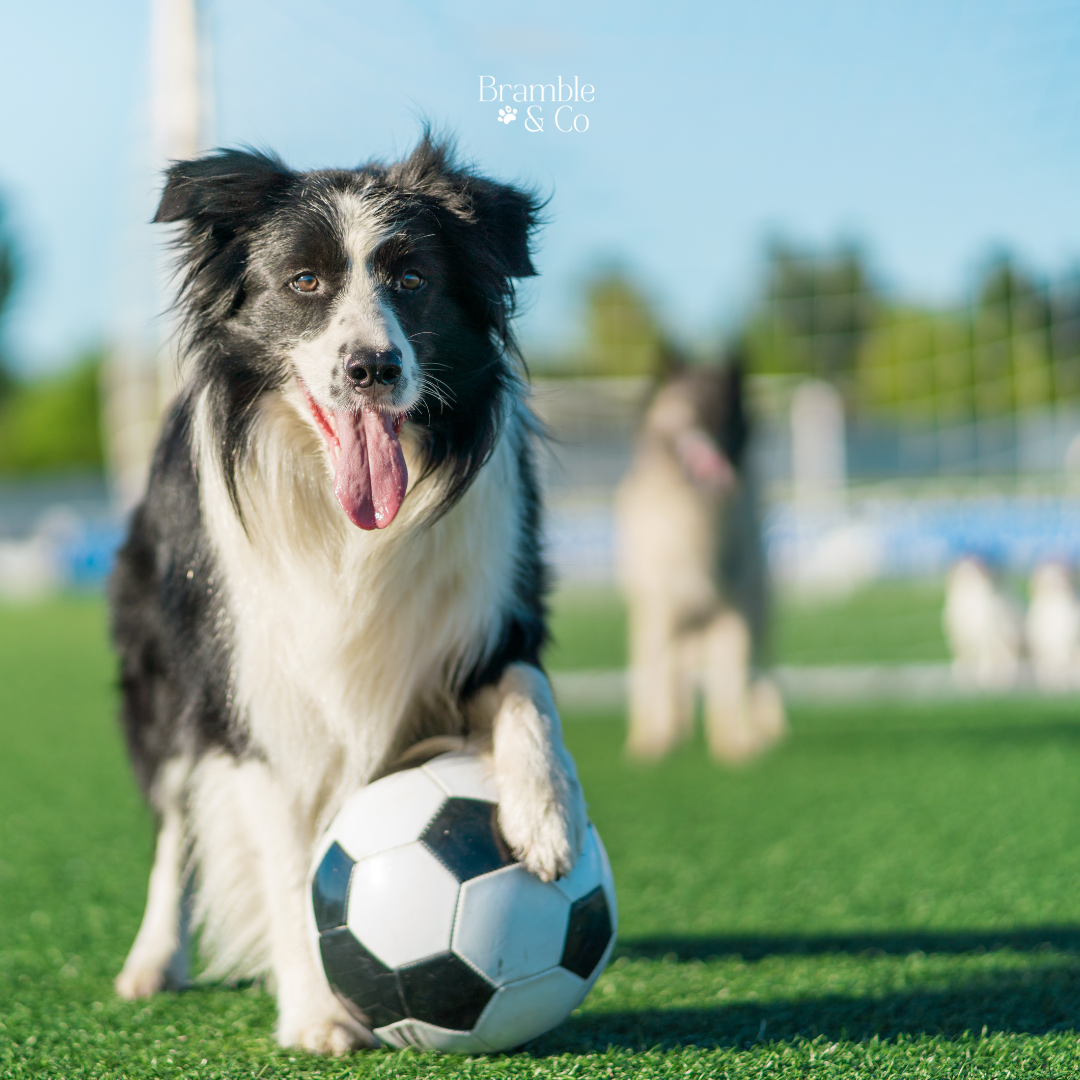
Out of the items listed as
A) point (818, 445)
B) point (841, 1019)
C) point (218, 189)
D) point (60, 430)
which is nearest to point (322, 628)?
point (218, 189)

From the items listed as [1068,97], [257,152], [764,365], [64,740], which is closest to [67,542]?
[764,365]

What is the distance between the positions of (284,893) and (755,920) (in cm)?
153

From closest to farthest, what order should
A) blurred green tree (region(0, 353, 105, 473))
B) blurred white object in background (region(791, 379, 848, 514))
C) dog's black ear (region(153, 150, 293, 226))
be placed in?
dog's black ear (region(153, 150, 293, 226)) < blurred white object in background (region(791, 379, 848, 514)) < blurred green tree (region(0, 353, 105, 473))

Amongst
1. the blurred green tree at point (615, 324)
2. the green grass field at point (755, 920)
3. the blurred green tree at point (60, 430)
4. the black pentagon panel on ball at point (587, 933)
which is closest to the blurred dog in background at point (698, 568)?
the green grass field at point (755, 920)

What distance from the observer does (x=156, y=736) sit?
3301mm


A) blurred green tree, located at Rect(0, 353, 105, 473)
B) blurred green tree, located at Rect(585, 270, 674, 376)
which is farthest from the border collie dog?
blurred green tree, located at Rect(0, 353, 105, 473)

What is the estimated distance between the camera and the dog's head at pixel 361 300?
241 cm

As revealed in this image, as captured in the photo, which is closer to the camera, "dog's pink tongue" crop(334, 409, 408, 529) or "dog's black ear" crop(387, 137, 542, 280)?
"dog's pink tongue" crop(334, 409, 408, 529)

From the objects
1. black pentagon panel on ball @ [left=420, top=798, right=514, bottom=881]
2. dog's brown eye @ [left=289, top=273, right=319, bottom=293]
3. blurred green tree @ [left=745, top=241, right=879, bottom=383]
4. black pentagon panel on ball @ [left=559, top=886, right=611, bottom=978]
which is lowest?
black pentagon panel on ball @ [left=559, top=886, right=611, bottom=978]

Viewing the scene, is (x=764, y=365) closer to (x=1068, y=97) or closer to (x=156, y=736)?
(x=1068, y=97)

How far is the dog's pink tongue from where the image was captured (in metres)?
2.41

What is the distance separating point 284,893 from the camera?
8.63 feet

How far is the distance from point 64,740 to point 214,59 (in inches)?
194

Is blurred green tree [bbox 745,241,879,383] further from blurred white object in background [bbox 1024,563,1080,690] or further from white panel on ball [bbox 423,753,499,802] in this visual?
white panel on ball [bbox 423,753,499,802]
